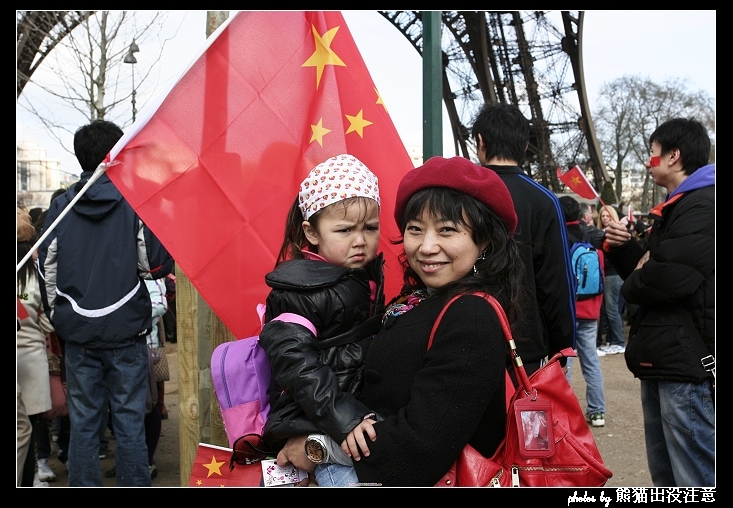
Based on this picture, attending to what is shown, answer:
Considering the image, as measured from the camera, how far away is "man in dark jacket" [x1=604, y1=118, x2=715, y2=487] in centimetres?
313

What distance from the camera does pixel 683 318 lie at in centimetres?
319

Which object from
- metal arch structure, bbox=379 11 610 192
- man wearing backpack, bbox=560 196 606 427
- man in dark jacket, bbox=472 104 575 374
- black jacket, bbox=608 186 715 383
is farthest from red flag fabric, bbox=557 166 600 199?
metal arch structure, bbox=379 11 610 192

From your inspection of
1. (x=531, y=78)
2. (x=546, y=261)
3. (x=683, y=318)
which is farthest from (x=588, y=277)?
(x=531, y=78)

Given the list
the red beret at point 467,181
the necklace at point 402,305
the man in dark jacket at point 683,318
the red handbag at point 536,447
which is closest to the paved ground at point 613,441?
the man in dark jacket at point 683,318

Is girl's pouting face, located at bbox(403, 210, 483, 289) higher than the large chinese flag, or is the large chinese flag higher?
the large chinese flag

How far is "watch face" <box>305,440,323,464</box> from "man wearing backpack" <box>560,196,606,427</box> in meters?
4.51

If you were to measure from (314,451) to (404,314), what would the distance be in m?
0.45

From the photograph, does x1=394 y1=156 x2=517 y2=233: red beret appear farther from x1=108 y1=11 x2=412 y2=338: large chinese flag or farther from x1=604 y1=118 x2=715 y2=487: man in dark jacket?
x1=604 y1=118 x2=715 y2=487: man in dark jacket

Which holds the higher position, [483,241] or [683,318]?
[483,241]

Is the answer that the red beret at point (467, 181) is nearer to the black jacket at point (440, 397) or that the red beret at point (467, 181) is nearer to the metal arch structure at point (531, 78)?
the black jacket at point (440, 397)

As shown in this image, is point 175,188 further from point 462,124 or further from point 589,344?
point 462,124

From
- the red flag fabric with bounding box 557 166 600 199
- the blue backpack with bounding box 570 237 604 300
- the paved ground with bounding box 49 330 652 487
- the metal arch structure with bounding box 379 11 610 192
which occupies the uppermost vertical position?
the metal arch structure with bounding box 379 11 610 192

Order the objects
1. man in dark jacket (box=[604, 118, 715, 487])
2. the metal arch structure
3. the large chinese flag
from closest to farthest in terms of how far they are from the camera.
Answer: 1. the large chinese flag
2. man in dark jacket (box=[604, 118, 715, 487])
3. the metal arch structure

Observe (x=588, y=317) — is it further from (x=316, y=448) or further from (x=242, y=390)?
(x=316, y=448)
